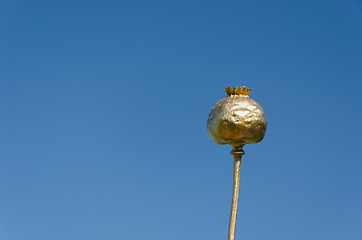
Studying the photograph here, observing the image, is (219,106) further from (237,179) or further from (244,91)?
(237,179)

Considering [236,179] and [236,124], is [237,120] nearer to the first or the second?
[236,124]

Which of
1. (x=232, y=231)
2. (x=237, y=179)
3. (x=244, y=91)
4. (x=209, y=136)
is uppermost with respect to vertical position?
(x=244, y=91)

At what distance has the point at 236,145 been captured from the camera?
8922 mm

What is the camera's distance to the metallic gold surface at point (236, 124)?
340 inches

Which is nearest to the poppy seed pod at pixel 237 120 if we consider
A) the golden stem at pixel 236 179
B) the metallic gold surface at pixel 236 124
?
the metallic gold surface at pixel 236 124

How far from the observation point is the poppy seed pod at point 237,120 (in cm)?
863

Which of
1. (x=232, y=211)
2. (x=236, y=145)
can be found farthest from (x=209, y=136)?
(x=232, y=211)

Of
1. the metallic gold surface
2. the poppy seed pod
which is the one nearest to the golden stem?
the metallic gold surface

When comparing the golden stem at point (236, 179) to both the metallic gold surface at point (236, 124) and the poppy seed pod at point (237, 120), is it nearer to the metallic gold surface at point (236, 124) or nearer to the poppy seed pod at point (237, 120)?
the metallic gold surface at point (236, 124)

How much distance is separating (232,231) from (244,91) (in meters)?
2.20

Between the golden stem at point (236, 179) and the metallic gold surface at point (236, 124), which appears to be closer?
the metallic gold surface at point (236, 124)

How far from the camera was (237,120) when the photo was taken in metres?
8.61

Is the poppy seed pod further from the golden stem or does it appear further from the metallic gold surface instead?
the golden stem

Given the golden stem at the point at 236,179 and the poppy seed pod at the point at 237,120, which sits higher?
the poppy seed pod at the point at 237,120
